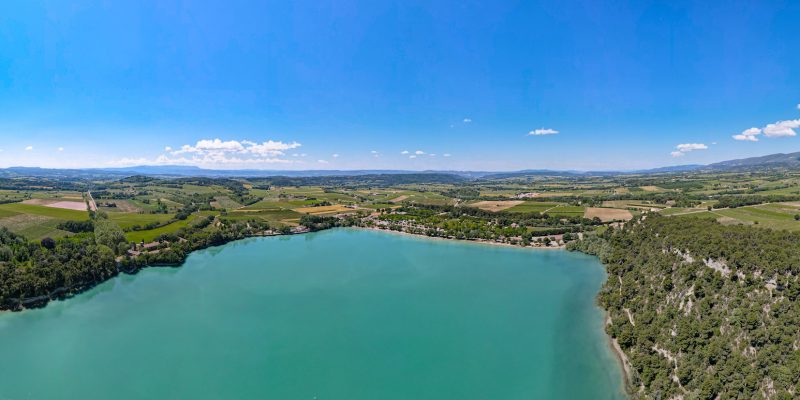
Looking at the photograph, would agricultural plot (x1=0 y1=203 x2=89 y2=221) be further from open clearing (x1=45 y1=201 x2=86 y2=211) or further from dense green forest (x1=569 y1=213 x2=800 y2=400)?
dense green forest (x1=569 y1=213 x2=800 y2=400)

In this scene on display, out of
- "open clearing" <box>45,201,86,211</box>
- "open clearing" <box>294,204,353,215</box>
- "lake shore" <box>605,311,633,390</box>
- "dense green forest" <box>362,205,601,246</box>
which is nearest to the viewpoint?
"lake shore" <box>605,311,633,390</box>

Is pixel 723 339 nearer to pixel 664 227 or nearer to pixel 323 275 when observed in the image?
pixel 664 227

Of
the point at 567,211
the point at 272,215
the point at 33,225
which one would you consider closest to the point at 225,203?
the point at 272,215

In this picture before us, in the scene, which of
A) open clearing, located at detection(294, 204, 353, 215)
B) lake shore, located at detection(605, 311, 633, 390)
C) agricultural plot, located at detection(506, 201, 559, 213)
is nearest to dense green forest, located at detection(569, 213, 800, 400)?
lake shore, located at detection(605, 311, 633, 390)

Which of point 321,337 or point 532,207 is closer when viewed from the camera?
point 321,337

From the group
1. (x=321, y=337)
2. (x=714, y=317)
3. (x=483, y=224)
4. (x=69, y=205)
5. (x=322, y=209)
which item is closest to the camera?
(x=714, y=317)

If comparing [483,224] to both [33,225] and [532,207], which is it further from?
[33,225]

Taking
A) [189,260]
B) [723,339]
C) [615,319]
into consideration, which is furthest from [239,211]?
[723,339]
